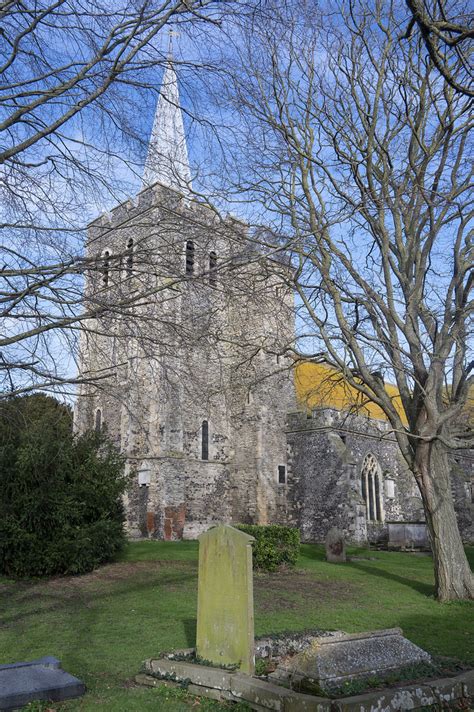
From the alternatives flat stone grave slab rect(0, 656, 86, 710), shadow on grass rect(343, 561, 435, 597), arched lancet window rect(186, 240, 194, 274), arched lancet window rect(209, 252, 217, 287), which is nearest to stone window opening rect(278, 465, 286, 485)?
shadow on grass rect(343, 561, 435, 597)

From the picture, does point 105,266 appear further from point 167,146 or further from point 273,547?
point 273,547

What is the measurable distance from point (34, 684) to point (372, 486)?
26191mm

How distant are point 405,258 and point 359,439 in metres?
17.5

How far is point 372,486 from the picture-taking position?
29.9 metres

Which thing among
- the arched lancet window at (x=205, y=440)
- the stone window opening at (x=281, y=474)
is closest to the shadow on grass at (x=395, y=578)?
the stone window opening at (x=281, y=474)

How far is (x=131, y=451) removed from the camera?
1008 inches

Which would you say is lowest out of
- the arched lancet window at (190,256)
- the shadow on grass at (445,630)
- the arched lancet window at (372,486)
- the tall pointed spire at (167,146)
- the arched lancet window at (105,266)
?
the shadow on grass at (445,630)

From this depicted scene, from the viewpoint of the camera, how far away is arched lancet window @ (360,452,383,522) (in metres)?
29.5

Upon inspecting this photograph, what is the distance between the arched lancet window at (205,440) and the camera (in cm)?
Result: 2703

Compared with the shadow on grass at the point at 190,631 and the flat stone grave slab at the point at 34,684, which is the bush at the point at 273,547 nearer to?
the shadow on grass at the point at 190,631

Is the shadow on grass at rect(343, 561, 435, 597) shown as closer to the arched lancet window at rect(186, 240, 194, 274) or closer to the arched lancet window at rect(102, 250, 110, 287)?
the arched lancet window at rect(186, 240, 194, 274)

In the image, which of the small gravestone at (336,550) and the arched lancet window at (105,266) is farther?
the small gravestone at (336,550)

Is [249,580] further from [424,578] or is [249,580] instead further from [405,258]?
[424,578]

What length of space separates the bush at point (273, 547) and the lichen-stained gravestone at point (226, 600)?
→ 316 inches
